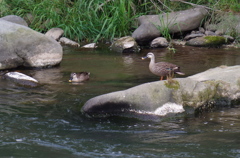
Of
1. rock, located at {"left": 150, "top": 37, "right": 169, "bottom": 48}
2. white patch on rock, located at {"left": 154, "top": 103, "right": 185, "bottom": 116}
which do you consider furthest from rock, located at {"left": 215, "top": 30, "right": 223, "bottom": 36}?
white patch on rock, located at {"left": 154, "top": 103, "right": 185, "bottom": 116}

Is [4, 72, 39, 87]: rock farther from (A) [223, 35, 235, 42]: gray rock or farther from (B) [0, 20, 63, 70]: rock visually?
(A) [223, 35, 235, 42]: gray rock

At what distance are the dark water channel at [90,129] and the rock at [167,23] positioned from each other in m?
5.11

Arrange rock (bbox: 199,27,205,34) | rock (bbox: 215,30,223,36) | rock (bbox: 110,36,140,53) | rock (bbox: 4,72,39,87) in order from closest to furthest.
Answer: rock (bbox: 4,72,39,87), rock (bbox: 110,36,140,53), rock (bbox: 215,30,223,36), rock (bbox: 199,27,205,34)

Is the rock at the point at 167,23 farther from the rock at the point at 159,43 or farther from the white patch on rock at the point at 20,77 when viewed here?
the white patch on rock at the point at 20,77

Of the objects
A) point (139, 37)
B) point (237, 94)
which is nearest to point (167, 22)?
point (139, 37)

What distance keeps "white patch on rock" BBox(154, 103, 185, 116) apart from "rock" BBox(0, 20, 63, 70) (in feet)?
15.3

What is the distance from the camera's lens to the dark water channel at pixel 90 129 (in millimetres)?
4887

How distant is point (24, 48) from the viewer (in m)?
9.97

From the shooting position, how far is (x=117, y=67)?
10312mm

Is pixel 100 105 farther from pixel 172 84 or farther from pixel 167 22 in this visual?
pixel 167 22

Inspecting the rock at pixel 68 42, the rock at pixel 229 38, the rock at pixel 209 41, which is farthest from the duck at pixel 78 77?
the rock at pixel 229 38

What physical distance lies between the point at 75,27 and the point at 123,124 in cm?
910

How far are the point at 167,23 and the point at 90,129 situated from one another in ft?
28.6

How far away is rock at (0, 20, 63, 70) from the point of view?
9.72 metres
